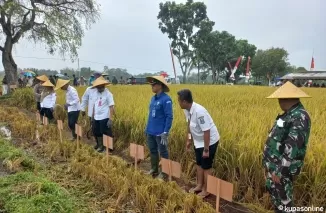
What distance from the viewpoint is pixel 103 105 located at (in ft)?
18.0

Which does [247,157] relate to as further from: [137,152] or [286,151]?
[137,152]

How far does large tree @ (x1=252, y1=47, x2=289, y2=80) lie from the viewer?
4316 centimetres

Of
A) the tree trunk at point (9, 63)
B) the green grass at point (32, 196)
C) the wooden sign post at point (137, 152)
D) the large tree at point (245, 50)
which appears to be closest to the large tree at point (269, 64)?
the large tree at point (245, 50)

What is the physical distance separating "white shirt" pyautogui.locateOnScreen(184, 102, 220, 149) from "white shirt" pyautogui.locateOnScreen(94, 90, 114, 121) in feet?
7.50

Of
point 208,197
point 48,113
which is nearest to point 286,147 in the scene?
point 208,197

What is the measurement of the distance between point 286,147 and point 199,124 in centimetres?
108

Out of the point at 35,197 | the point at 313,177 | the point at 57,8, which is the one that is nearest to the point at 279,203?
the point at 313,177

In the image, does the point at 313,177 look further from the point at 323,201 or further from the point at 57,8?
the point at 57,8

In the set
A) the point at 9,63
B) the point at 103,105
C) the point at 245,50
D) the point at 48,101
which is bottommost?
the point at 48,101

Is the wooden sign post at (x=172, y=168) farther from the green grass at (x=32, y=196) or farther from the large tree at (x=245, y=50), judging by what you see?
the large tree at (x=245, y=50)

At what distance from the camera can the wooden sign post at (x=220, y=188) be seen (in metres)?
2.68

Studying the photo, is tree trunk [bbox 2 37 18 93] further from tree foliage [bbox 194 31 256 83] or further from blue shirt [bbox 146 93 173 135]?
tree foliage [bbox 194 31 256 83]

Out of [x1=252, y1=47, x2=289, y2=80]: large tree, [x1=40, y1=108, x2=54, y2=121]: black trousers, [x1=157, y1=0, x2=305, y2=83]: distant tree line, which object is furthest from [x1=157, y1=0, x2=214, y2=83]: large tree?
[x1=40, y1=108, x2=54, y2=121]: black trousers

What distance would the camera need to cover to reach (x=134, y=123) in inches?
226
